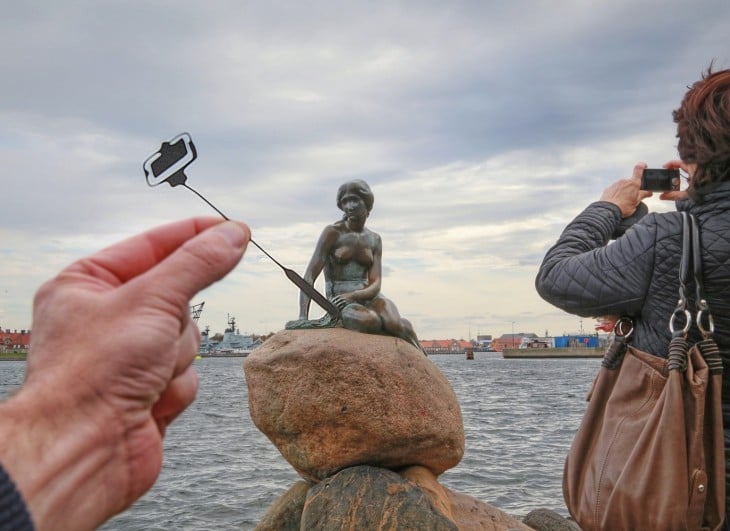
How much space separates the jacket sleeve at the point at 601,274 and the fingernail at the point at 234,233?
1.58m

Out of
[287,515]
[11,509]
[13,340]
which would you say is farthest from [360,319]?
[13,340]

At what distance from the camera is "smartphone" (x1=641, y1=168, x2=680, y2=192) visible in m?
2.72

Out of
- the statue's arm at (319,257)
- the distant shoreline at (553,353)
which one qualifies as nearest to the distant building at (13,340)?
the distant shoreline at (553,353)

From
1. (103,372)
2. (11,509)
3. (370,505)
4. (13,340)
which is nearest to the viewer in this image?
(11,509)

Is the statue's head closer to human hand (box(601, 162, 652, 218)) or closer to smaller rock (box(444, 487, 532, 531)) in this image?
smaller rock (box(444, 487, 532, 531))

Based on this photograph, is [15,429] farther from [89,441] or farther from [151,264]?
[151,264]

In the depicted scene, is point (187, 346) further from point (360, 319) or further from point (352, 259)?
point (352, 259)

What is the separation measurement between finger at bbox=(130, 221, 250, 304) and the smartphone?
2.04 m

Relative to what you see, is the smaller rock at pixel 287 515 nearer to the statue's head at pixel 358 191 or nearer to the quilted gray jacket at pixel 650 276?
the statue's head at pixel 358 191

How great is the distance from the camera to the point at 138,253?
43.8 inches

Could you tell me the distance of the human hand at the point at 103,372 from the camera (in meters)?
0.94

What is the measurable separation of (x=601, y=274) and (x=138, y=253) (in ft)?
5.54

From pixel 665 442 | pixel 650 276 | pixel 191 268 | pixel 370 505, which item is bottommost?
pixel 370 505

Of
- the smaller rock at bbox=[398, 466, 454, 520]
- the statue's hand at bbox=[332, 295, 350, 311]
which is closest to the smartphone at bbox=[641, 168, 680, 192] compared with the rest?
the smaller rock at bbox=[398, 466, 454, 520]
